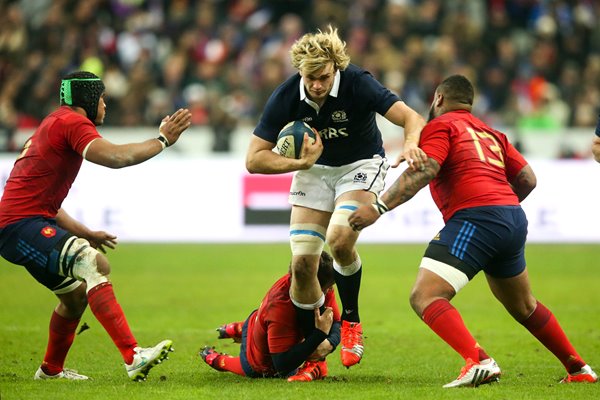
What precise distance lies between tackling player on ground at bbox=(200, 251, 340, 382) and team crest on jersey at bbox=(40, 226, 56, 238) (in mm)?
1600

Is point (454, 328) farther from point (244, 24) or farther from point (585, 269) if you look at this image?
point (244, 24)

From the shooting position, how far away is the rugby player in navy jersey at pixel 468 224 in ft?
24.6

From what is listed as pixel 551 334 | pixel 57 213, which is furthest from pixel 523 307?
pixel 57 213

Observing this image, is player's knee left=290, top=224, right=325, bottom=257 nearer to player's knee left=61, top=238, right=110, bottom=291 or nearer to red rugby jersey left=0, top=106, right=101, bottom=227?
player's knee left=61, top=238, right=110, bottom=291

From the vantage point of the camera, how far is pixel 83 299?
27.3ft

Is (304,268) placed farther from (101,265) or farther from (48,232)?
(48,232)

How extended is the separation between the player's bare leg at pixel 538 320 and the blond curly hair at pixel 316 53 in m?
2.07

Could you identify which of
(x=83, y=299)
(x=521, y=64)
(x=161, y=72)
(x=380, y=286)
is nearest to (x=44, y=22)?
(x=161, y=72)

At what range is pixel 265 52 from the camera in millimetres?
22984

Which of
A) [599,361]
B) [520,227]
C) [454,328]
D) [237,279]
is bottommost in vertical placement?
[237,279]

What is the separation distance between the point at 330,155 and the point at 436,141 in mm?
1373

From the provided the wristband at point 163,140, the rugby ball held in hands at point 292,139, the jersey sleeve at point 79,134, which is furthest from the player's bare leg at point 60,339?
the rugby ball held in hands at point 292,139

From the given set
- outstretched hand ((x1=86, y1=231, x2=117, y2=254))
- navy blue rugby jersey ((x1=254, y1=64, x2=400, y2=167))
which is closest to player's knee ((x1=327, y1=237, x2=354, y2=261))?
navy blue rugby jersey ((x1=254, y1=64, x2=400, y2=167))

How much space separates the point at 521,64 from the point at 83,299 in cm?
1641
